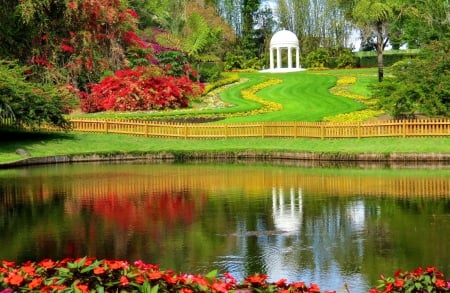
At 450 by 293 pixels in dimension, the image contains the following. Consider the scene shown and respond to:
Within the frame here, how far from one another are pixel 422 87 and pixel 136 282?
107 feet

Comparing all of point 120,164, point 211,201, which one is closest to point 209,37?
point 120,164

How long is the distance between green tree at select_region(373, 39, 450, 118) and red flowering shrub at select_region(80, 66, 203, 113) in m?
15.1

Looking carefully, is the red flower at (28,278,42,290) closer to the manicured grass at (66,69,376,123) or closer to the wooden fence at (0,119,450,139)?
the wooden fence at (0,119,450,139)

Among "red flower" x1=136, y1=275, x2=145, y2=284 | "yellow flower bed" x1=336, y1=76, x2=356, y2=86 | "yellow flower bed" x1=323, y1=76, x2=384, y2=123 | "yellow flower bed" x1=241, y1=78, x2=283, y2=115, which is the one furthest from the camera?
"yellow flower bed" x1=336, y1=76, x2=356, y2=86

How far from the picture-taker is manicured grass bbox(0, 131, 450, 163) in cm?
3238

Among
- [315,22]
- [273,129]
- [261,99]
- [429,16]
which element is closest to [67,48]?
[261,99]

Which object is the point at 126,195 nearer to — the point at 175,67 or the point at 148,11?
the point at 175,67

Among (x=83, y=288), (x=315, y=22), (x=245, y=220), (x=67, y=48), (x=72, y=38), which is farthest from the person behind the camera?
(x=315, y=22)

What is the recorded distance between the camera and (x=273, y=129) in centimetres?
3772

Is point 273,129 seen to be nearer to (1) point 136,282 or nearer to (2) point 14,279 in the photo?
(1) point 136,282

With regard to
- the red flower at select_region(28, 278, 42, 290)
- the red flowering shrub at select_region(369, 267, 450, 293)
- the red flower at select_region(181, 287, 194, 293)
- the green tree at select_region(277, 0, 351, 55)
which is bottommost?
the red flowering shrub at select_region(369, 267, 450, 293)

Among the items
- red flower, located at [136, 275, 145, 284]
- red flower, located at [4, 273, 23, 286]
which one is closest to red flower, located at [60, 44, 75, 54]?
red flower, located at [4, 273, 23, 286]

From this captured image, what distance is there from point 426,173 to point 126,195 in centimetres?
1076

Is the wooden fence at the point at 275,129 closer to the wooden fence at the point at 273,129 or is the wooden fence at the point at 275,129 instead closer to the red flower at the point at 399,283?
the wooden fence at the point at 273,129
